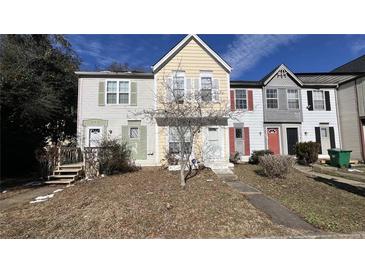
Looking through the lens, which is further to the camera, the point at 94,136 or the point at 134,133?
the point at 134,133

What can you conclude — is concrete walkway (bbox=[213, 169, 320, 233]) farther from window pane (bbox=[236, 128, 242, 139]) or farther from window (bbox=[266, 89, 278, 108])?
window (bbox=[266, 89, 278, 108])

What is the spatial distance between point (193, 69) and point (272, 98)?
23.2ft

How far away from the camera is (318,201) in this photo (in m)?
7.04

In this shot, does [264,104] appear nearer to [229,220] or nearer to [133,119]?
[133,119]

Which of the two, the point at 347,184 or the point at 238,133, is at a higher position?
the point at 238,133

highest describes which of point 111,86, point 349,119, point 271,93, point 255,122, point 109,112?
point 271,93

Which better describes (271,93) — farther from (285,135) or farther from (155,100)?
(155,100)

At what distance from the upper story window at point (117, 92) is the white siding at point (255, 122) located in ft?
25.0

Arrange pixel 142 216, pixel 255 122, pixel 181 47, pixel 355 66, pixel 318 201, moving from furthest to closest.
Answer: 1. pixel 355 66
2. pixel 255 122
3. pixel 181 47
4. pixel 318 201
5. pixel 142 216

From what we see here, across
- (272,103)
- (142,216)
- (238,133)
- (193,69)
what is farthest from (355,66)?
(142,216)

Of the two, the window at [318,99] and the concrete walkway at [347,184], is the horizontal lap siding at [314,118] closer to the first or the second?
the window at [318,99]

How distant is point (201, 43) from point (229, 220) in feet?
38.2

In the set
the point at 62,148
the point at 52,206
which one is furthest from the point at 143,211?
the point at 62,148

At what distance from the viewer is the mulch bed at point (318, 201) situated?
17.1 feet
